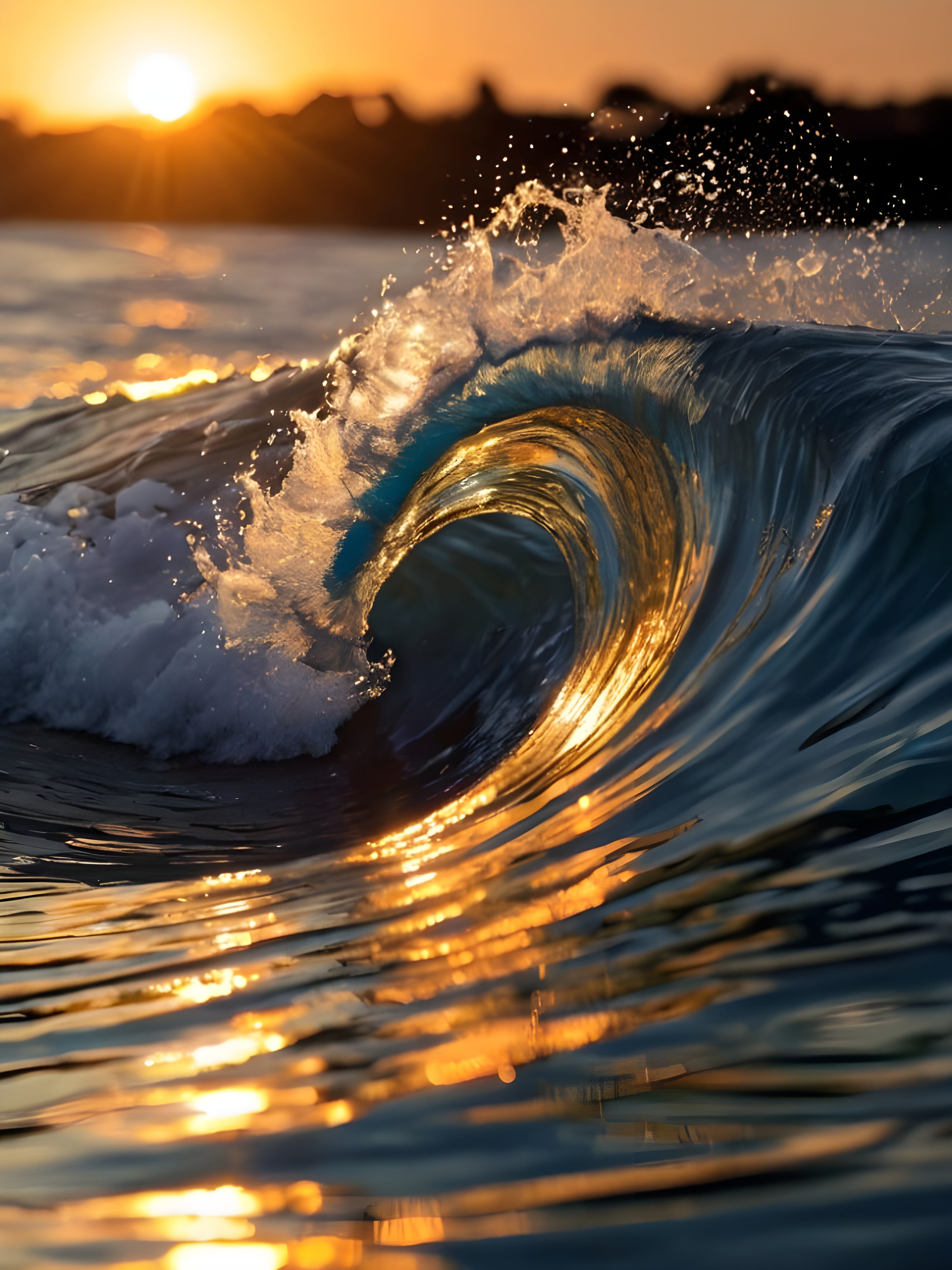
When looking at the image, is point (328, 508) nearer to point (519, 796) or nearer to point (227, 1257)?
point (519, 796)

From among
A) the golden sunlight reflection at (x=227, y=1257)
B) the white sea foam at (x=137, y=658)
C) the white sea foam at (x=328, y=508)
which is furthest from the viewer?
the white sea foam at (x=137, y=658)

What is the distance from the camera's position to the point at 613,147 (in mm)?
5812

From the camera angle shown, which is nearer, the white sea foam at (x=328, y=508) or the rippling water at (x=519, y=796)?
the rippling water at (x=519, y=796)

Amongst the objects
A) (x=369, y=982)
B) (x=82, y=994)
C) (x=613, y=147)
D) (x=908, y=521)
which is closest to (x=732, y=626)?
(x=908, y=521)

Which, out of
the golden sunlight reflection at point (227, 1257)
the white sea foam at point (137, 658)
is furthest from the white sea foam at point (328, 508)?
the golden sunlight reflection at point (227, 1257)

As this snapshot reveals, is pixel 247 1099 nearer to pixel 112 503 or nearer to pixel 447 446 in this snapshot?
pixel 447 446

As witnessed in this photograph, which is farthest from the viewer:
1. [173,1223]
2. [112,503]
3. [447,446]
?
[112,503]

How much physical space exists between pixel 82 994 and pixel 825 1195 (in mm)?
1394

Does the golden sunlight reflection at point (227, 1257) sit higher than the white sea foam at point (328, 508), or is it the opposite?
the white sea foam at point (328, 508)

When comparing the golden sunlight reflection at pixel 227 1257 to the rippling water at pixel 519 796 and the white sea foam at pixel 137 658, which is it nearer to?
the rippling water at pixel 519 796

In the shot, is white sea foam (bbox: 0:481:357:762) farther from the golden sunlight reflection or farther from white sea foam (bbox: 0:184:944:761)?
the golden sunlight reflection

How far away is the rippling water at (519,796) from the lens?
1104 millimetres

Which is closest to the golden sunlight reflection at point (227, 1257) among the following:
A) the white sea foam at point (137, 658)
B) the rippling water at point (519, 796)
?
the rippling water at point (519, 796)

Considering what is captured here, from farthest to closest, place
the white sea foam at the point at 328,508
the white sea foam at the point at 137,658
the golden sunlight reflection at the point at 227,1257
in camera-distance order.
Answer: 1. the white sea foam at the point at 137,658
2. the white sea foam at the point at 328,508
3. the golden sunlight reflection at the point at 227,1257
